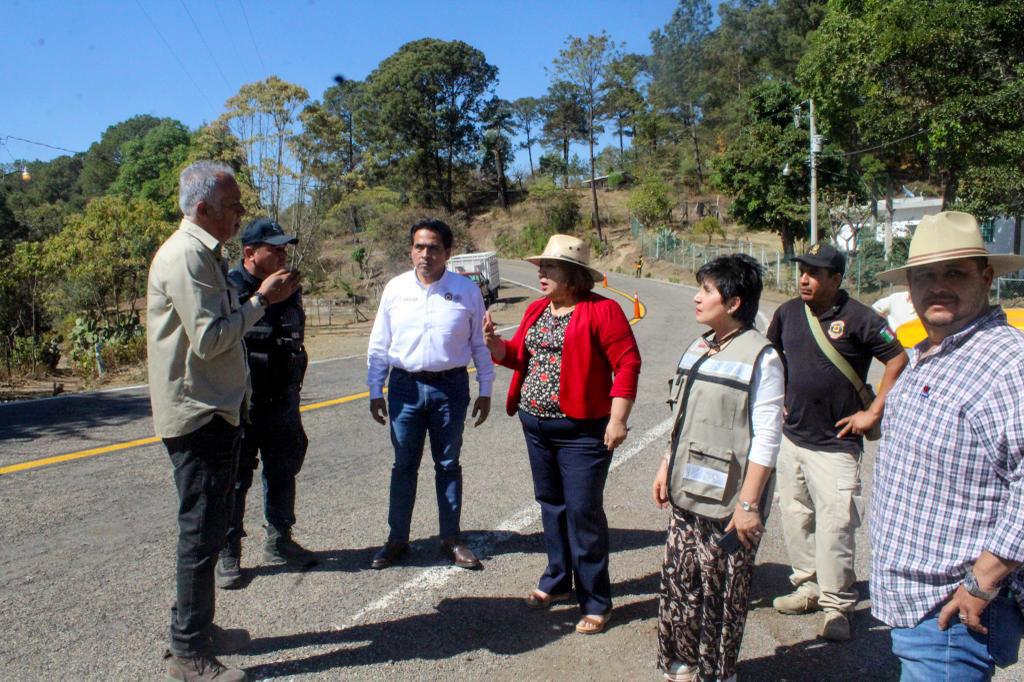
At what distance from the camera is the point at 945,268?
2.29m

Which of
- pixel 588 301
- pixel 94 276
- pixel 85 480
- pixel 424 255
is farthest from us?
pixel 94 276

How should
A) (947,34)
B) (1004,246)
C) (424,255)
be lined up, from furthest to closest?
(1004,246), (947,34), (424,255)

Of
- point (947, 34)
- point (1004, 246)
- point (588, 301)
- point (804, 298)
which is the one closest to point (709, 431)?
point (588, 301)

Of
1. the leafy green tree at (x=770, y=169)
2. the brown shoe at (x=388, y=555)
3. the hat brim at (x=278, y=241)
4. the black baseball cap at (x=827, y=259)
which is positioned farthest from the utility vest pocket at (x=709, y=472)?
the leafy green tree at (x=770, y=169)

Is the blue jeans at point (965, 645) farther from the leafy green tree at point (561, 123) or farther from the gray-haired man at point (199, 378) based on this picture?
the leafy green tree at point (561, 123)

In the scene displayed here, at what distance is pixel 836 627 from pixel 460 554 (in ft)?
6.63

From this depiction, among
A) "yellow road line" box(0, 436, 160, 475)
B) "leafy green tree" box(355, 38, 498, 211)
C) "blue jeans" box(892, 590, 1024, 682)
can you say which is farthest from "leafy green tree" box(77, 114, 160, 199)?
"blue jeans" box(892, 590, 1024, 682)

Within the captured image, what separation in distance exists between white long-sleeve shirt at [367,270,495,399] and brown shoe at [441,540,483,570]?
0.90m

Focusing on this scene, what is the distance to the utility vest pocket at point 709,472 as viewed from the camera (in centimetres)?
304

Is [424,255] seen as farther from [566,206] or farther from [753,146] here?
[566,206]

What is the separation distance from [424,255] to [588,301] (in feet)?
3.58

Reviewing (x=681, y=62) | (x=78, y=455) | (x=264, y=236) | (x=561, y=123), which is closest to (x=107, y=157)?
(x=561, y=123)

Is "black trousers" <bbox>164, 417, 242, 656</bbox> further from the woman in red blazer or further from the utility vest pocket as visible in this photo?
the utility vest pocket

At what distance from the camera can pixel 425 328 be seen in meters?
4.44
